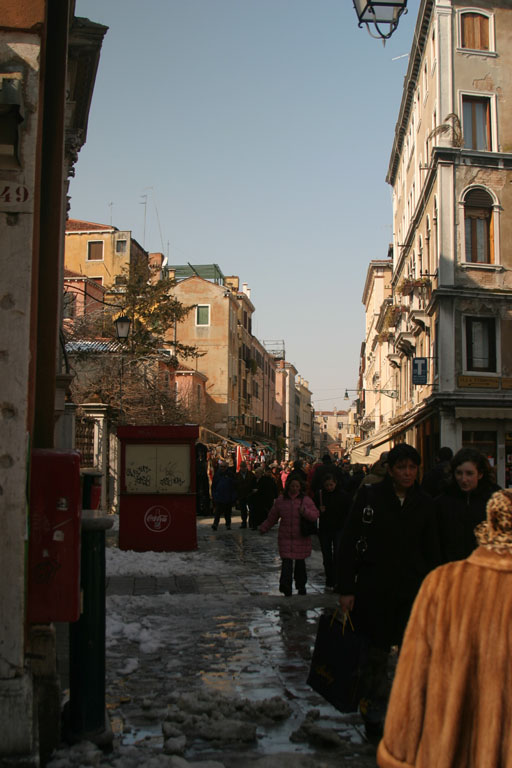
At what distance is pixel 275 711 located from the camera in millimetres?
5746

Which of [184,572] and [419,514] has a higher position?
[419,514]

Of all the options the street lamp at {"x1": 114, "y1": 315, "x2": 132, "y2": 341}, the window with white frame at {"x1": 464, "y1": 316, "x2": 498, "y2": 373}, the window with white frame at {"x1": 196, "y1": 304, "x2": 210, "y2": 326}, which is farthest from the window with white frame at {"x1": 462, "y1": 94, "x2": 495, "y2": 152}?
the window with white frame at {"x1": 196, "y1": 304, "x2": 210, "y2": 326}

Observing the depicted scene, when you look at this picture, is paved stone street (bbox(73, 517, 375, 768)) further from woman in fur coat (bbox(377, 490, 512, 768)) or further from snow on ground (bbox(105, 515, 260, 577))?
woman in fur coat (bbox(377, 490, 512, 768))

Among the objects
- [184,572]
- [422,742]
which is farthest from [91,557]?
[184,572]

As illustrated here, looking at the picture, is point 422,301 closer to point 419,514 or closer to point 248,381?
point 419,514

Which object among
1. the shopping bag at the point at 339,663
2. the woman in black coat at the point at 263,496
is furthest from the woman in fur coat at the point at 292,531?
the woman in black coat at the point at 263,496

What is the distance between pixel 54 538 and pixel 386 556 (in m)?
1.97

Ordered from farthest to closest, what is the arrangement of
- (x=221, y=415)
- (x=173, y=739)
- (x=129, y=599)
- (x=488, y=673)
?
(x=221, y=415)
(x=129, y=599)
(x=173, y=739)
(x=488, y=673)

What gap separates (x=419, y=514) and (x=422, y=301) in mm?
28250

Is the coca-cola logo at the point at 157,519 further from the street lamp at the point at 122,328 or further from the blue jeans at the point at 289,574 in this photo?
the street lamp at the point at 122,328

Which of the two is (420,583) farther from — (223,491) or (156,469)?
(223,491)

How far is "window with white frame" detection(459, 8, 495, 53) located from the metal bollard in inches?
1232

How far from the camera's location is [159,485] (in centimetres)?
1524

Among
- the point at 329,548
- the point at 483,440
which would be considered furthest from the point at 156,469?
the point at 483,440
